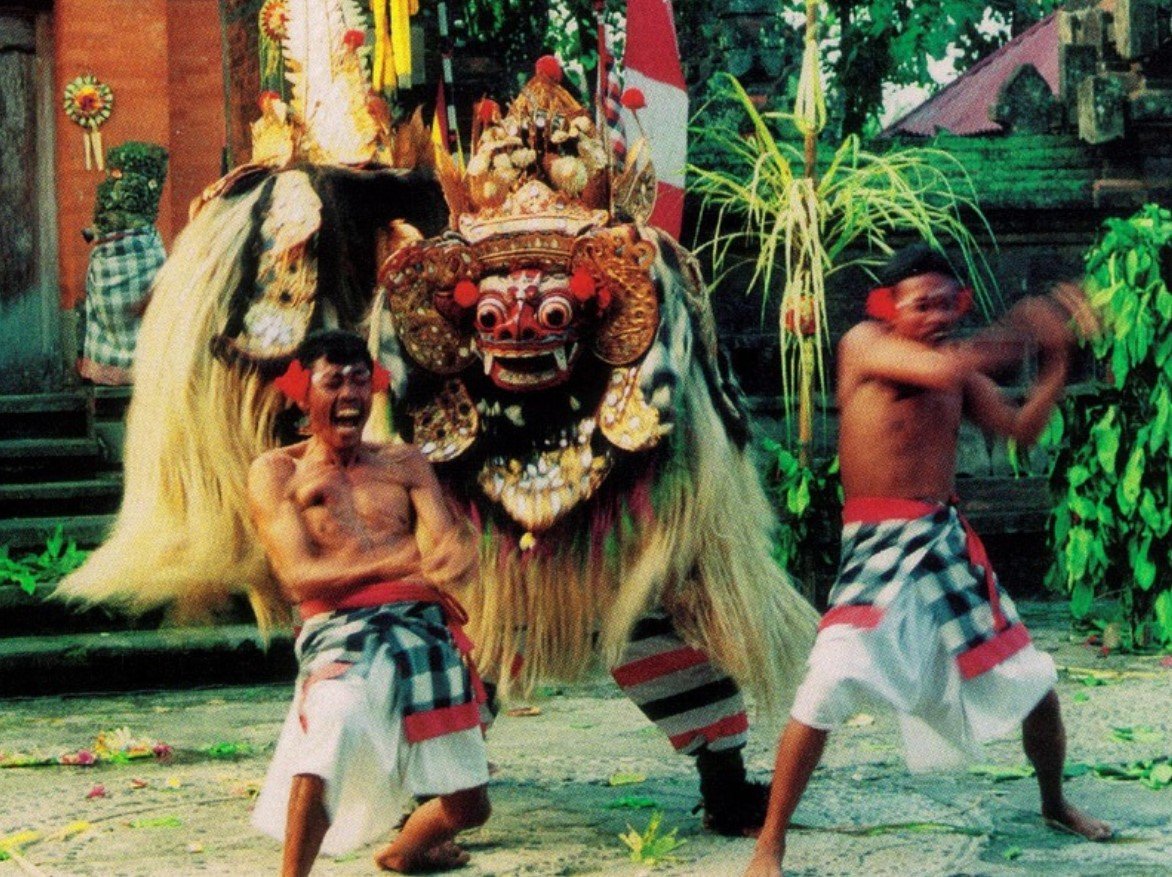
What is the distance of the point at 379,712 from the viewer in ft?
14.0

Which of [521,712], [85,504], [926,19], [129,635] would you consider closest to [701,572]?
[521,712]

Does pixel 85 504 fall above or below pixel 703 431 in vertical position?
below

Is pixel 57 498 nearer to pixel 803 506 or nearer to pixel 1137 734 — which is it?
pixel 803 506

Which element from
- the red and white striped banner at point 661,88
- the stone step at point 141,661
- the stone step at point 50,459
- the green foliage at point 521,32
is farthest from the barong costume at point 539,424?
the stone step at point 50,459

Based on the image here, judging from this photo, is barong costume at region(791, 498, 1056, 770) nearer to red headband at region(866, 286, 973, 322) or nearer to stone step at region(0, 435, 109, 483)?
red headband at region(866, 286, 973, 322)

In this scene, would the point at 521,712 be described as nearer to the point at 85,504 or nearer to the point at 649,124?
the point at 649,124

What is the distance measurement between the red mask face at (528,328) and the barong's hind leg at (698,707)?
63cm

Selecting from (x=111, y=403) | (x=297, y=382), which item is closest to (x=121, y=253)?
(x=111, y=403)

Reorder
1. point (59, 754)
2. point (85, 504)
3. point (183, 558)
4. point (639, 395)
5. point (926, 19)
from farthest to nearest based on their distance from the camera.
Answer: point (926, 19) → point (85, 504) → point (59, 754) → point (183, 558) → point (639, 395)

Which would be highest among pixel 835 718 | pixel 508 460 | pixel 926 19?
pixel 926 19

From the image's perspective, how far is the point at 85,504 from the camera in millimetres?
9430

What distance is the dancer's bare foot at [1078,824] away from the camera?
4812mm

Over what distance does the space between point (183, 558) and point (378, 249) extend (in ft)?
3.13

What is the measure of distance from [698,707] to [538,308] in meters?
1.02
